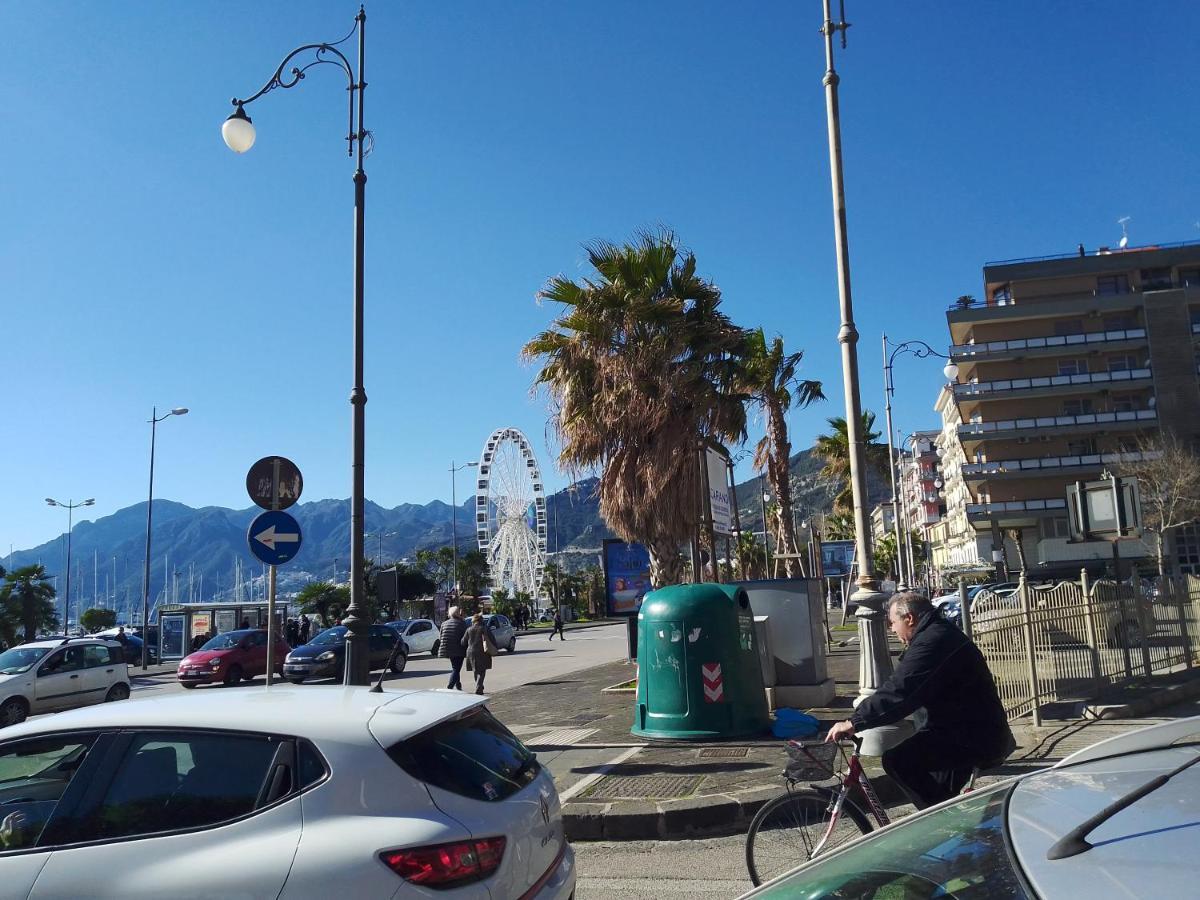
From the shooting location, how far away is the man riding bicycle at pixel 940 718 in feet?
14.9

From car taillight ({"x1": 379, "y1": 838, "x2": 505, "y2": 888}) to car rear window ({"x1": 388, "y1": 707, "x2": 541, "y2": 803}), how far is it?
0.25 metres

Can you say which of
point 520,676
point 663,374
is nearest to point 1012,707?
point 663,374

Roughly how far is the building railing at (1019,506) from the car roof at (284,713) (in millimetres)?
55685

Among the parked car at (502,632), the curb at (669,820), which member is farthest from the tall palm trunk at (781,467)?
the curb at (669,820)

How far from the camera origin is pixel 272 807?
3.31m

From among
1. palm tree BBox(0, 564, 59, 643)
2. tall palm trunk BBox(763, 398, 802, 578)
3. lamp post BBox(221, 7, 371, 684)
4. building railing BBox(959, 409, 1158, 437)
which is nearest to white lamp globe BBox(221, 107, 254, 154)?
lamp post BBox(221, 7, 371, 684)

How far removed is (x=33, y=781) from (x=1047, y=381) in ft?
196

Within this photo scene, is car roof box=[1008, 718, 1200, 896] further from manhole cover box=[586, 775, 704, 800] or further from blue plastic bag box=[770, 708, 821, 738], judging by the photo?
manhole cover box=[586, 775, 704, 800]

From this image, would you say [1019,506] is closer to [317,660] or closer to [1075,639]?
[317,660]

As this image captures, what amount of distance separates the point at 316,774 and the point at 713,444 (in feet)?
46.7

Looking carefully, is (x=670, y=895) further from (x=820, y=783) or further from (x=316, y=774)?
(x=316, y=774)

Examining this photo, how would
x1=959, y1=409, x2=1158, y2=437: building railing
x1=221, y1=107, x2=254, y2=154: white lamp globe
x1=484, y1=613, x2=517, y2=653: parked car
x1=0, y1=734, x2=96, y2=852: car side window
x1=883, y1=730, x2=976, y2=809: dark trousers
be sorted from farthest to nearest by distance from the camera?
x1=959, y1=409, x2=1158, y2=437: building railing, x1=484, y1=613, x2=517, y2=653: parked car, x1=221, y1=107, x2=254, y2=154: white lamp globe, x1=883, y1=730, x2=976, y2=809: dark trousers, x1=0, y1=734, x2=96, y2=852: car side window

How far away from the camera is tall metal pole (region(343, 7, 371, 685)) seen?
1065 centimetres

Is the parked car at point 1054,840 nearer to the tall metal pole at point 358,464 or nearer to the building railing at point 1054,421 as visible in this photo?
the tall metal pole at point 358,464
